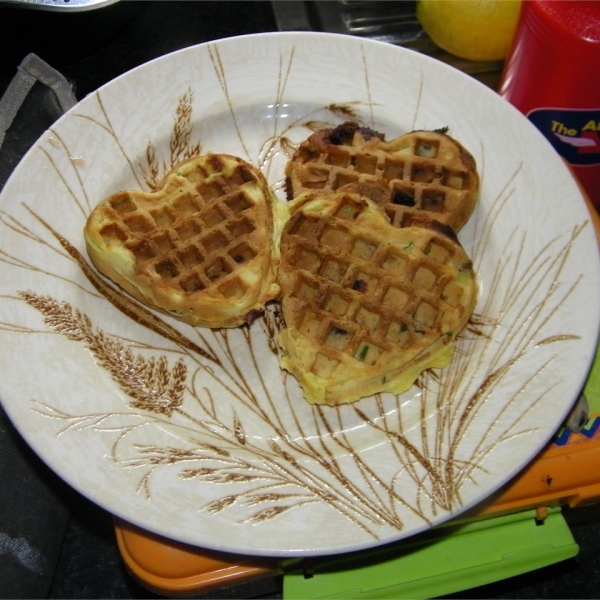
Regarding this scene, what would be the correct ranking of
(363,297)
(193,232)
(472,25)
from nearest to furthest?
(363,297) < (193,232) < (472,25)

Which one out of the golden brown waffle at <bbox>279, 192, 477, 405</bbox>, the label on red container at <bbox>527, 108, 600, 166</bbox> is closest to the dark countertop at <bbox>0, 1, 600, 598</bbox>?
the golden brown waffle at <bbox>279, 192, 477, 405</bbox>

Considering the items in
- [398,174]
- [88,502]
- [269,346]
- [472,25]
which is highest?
[472,25]

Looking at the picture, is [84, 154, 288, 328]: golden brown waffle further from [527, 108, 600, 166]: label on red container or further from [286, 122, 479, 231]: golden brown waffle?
[527, 108, 600, 166]: label on red container

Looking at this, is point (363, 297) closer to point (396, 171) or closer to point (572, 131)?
point (396, 171)

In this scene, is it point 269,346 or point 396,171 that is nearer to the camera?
point 269,346

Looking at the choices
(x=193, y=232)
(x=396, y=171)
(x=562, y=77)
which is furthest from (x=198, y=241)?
(x=562, y=77)

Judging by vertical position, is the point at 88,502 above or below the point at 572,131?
below
